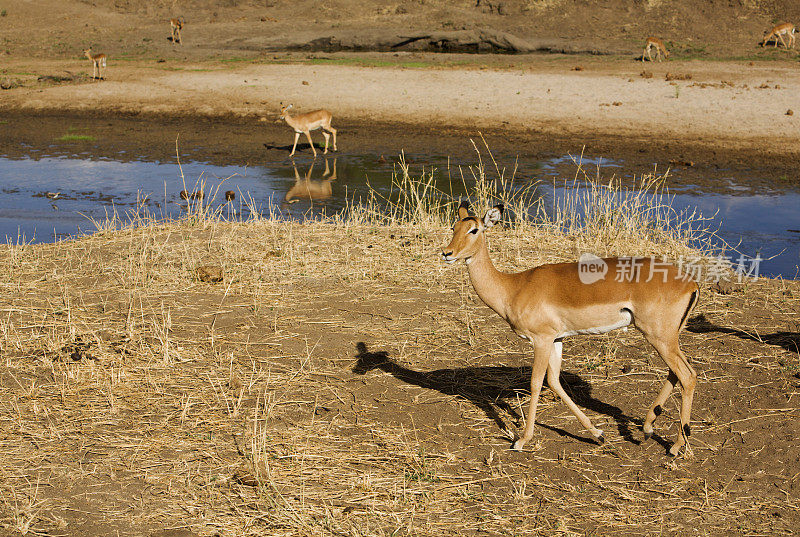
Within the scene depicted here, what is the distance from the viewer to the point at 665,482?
14.9ft

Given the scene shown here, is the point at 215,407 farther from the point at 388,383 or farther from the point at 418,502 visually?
the point at 418,502

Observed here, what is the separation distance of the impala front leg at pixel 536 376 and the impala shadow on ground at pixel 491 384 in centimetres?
33

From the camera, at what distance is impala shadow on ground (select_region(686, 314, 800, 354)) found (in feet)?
21.0

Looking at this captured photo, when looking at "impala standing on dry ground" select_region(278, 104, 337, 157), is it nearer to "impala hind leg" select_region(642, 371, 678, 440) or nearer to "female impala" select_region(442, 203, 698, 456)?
"female impala" select_region(442, 203, 698, 456)

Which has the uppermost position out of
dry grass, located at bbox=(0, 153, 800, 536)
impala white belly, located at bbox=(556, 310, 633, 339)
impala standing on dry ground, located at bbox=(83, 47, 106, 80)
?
impala standing on dry ground, located at bbox=(83, 47, 106, 80)

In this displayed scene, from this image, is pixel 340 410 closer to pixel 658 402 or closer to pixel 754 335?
pixel 658 402

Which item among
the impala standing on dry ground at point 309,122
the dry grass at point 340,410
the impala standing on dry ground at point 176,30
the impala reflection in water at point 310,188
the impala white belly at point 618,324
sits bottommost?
the dry grass at point 340,410

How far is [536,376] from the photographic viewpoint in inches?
192

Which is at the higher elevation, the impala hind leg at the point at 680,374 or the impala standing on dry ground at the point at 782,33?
the impala standing on dry ground at the point at 782,33

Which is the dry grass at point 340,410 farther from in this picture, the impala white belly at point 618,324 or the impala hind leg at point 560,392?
the impala white belly at point 618,324

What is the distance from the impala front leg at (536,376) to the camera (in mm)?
4852

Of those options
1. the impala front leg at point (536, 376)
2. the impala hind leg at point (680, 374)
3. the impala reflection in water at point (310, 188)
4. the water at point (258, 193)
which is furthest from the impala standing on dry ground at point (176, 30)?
the impala hind leg at point (680, 374)

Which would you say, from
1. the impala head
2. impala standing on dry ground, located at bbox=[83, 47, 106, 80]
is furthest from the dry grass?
impala standing on dry ground, located at bbox=[83, 47, 106, 80]

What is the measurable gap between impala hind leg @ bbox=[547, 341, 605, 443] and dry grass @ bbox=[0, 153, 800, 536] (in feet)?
0.38
